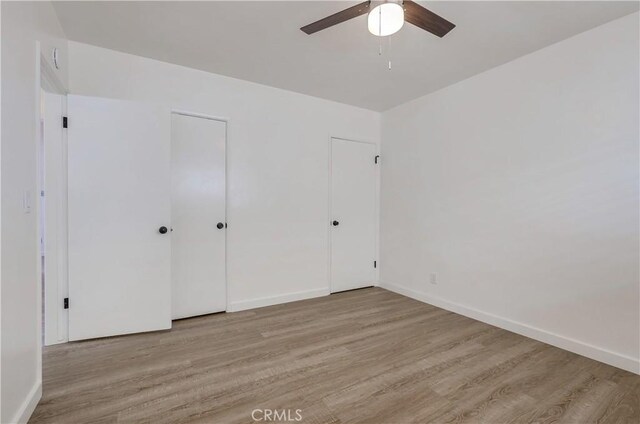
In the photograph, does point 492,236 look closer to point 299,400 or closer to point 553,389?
point 553,389

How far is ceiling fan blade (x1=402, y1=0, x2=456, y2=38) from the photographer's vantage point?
1724 mm

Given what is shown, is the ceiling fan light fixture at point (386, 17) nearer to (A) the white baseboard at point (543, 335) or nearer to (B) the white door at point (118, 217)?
(B) the white door at point (118, 217)

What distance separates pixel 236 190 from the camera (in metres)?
3.34

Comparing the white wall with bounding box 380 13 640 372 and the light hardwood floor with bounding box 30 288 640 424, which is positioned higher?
the white wall with bounding box 380 13 640 372

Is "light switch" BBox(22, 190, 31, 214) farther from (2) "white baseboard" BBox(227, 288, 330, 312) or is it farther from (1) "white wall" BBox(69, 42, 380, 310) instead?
(2) "white baseboard" BBox(227, 288, 330, 312)

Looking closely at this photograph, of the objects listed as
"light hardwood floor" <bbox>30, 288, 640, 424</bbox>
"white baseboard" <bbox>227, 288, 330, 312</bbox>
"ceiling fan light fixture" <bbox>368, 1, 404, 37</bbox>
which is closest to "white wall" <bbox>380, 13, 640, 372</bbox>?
"light hardwood floor" <bbox>30, 288, 640, 424</bbox>

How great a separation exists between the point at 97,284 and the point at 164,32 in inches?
86.5

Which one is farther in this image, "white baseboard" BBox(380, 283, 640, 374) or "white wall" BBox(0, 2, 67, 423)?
"white baseboard" BBox(380, 283, 640, 374)

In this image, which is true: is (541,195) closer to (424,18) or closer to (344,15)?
(424,18)

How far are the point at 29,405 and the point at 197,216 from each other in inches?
72.2

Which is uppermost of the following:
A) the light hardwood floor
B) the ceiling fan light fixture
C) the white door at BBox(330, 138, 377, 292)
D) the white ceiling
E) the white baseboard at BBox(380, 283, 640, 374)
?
the white ceiling

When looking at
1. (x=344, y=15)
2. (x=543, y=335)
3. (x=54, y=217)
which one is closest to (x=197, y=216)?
(x=54, y=217)

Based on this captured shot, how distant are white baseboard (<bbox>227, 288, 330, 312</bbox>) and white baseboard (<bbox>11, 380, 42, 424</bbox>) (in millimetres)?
1661

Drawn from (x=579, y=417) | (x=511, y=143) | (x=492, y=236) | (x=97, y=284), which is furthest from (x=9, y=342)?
(x=511, y=143)
